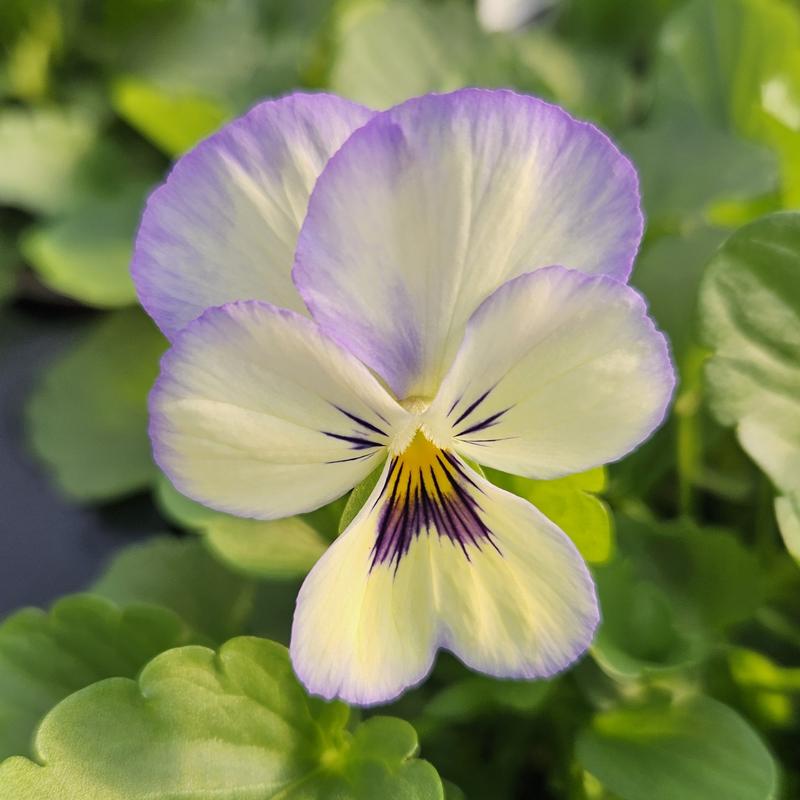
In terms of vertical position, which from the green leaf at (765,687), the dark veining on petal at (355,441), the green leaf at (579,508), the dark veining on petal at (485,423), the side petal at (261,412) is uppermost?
the side petal at (261,412)

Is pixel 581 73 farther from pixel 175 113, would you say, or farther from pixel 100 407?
pixel 100 407

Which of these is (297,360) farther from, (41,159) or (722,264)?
(41,159)

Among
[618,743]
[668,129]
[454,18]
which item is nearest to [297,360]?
[618,743]

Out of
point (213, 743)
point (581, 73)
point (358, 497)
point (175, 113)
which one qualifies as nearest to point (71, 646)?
point (213, 743)

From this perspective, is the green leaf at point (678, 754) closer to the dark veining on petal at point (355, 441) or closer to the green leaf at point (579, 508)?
the green leaf at point (579, 508)

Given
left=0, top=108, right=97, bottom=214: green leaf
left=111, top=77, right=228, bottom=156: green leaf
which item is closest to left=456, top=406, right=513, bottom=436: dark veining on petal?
left=111, top=77, right=228, bottom=156: green leaf

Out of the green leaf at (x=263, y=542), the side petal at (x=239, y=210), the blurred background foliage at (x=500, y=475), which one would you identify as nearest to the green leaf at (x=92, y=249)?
the blurred background foliage at (x=500, y=475)

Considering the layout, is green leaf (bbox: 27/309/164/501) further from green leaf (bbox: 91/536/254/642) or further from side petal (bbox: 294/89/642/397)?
side petal (bbox: 294/89/642/397)
